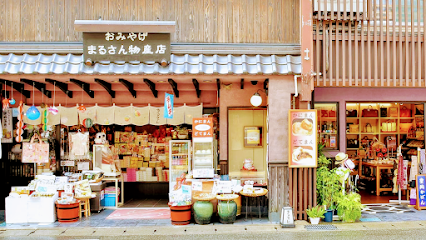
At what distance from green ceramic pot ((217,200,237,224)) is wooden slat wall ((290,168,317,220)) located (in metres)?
1.50

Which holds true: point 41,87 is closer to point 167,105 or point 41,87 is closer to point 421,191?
point 167,105

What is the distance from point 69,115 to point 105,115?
1.15 m

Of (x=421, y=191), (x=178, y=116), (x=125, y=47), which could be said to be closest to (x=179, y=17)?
(x=125, y=47)

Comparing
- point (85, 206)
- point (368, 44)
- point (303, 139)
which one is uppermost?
point (368, 44)

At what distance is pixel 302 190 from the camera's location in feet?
30.9

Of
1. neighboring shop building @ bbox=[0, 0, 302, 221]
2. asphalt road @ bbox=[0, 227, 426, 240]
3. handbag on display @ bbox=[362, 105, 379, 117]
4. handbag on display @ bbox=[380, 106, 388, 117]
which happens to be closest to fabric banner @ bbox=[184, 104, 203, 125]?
neighboring shop building @ bbox=[0, 0, 302, 221]

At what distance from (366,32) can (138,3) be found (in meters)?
6.46

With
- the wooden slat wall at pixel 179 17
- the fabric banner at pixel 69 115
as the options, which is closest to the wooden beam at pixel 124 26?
the wooden slat wall at pixel 179 17

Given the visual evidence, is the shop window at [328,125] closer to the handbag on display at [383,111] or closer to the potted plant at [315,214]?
the potted plant at [315,214]

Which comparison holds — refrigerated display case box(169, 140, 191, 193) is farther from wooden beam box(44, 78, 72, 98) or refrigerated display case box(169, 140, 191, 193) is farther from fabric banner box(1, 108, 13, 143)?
fabric banner box(1, 108, 13, 143)

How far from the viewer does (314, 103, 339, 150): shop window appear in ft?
35.7

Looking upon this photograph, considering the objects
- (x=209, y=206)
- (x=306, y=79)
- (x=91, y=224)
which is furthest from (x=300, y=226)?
(x=91, y=224)

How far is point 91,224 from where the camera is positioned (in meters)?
9.40

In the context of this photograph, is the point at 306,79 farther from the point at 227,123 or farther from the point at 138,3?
the point at 138,3
